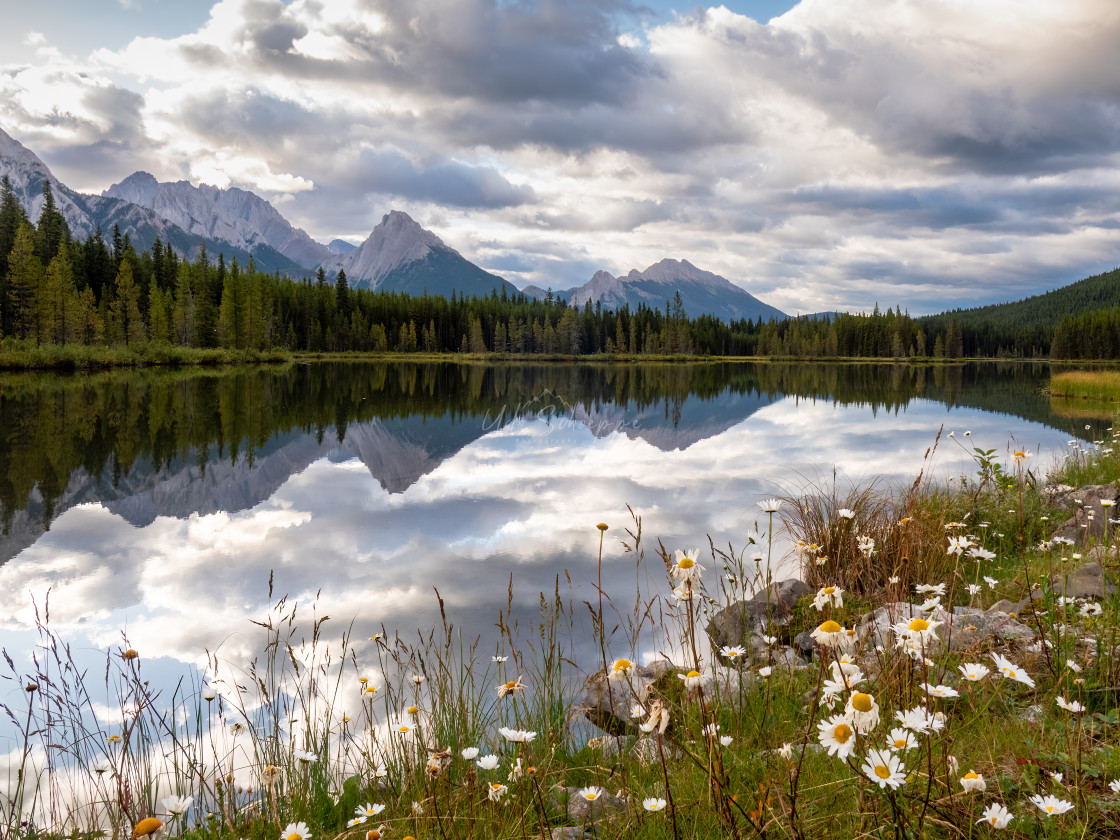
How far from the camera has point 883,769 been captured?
1772mm

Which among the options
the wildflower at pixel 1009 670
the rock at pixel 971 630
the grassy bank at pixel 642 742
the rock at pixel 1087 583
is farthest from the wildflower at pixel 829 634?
the rock at pixel 1087 583

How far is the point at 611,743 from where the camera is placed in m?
4.54

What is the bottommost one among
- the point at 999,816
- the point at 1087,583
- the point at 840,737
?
the point at 1087,583

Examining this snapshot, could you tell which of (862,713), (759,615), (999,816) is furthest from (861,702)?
(759,615)

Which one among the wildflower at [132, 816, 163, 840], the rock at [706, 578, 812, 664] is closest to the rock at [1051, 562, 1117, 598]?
the rock at [706, 578, 812, 664]

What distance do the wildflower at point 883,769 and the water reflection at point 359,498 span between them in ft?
13.3

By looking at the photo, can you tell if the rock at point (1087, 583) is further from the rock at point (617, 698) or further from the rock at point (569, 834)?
the rock at point (569, 834)

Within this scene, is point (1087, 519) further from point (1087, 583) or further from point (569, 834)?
point (569, 834)

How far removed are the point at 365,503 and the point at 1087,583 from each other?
1150cm

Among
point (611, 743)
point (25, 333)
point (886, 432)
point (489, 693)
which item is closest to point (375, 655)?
point (489, 693)

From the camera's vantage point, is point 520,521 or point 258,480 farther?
point 258,480

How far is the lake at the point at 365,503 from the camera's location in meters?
7.55

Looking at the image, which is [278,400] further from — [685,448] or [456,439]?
[685,448]

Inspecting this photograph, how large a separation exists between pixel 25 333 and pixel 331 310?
174 feet
